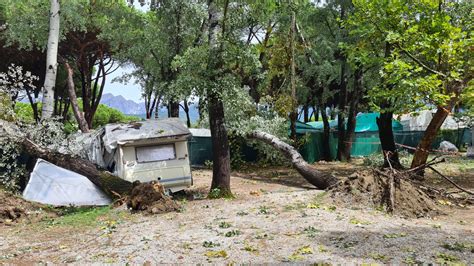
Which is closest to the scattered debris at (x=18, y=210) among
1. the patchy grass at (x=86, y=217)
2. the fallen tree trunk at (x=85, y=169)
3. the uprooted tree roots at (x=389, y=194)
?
the patchy grass at (x=86, y=217)

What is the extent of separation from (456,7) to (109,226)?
11.6m

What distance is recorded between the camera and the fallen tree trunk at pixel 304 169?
11.8 meters

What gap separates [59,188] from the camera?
10742mm

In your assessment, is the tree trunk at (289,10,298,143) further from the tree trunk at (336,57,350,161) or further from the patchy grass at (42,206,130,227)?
the patchy grass at (42,206,130,227)

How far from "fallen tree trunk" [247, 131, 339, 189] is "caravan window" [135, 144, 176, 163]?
3.51m

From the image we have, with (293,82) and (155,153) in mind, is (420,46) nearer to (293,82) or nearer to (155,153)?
(155,153)

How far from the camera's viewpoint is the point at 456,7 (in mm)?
13461

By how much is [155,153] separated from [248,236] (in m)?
5.59

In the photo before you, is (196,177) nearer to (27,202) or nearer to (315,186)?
(315,186)

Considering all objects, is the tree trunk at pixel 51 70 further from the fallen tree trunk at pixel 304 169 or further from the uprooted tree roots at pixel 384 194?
the uprooted tree roots at pixel 384 194

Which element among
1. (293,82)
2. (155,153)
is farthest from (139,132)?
(293,82)

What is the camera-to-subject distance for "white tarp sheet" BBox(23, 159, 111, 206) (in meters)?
10.6

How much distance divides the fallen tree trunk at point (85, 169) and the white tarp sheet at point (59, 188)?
17cm

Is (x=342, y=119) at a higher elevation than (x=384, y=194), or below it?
higher
